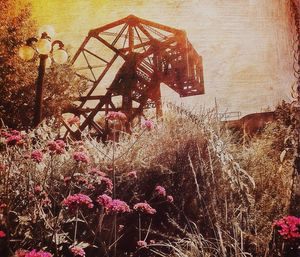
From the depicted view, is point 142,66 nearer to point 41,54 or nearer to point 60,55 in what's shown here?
point 60,55

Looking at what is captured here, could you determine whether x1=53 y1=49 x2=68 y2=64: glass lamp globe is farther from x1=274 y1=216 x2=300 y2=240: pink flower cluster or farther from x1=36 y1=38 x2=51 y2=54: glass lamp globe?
x1=274 y1=216 x2=300 y2=240: pink flower cluster

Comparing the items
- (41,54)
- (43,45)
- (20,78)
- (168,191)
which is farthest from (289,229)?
(20,78)

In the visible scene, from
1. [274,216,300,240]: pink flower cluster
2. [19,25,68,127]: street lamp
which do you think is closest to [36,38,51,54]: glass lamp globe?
[19,25,68,127]: street lamp

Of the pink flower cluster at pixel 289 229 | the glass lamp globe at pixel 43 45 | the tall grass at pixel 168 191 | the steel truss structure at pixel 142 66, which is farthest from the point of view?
the steel truss structure at pixel 142 66

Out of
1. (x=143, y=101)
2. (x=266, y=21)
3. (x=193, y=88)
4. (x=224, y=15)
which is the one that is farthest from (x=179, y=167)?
(x=193, y=88)

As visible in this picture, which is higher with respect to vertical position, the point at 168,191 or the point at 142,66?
the point at 142,66

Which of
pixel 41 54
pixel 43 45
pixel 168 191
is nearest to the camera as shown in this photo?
pixel 168 191

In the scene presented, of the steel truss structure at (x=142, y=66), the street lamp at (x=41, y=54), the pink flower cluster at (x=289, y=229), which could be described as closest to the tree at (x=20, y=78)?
the steel truss structure at (x=142, y=66)

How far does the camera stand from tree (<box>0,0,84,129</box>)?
8.02 m

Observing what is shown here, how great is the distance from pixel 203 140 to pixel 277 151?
2.13 m

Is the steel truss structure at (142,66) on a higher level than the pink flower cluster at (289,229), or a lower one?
higher

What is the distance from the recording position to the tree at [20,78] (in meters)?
8.02

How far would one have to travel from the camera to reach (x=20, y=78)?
8477 mm

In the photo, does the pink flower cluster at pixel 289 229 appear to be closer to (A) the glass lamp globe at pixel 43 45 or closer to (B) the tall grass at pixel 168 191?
(B) the tall grass at pixel 168 191
